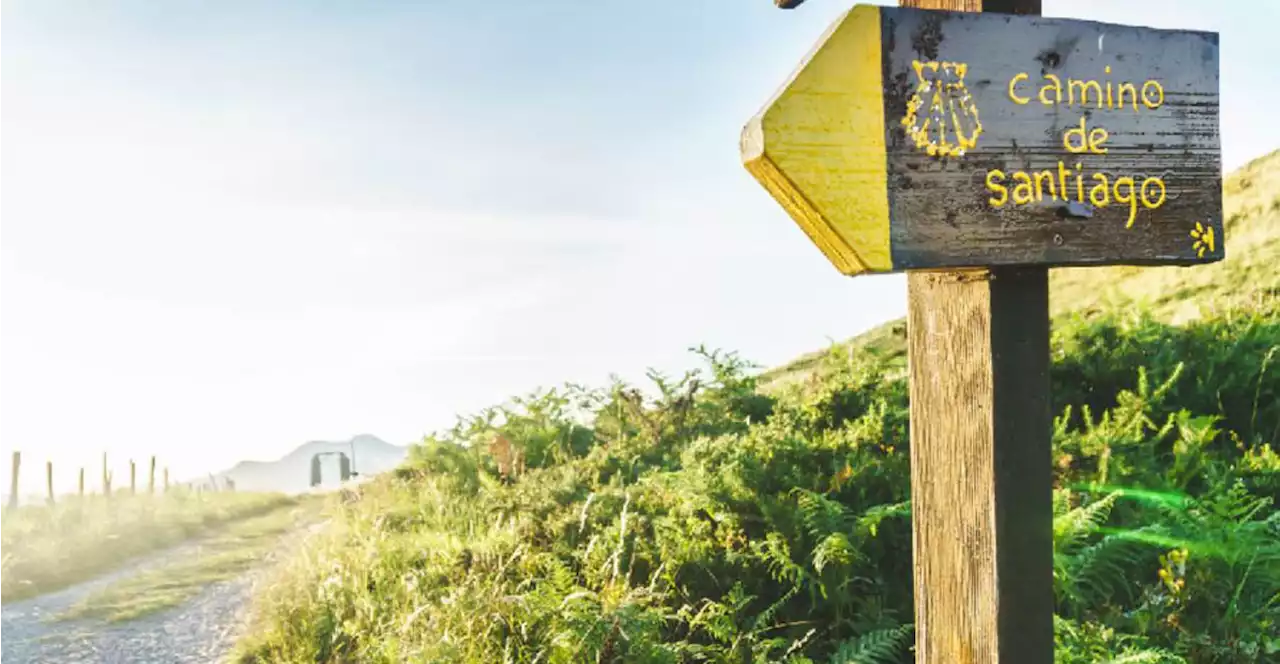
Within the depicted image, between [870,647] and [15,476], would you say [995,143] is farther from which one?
[15,476]

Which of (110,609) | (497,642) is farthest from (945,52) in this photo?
(110,609)

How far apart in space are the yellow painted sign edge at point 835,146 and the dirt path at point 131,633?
22.7 feet

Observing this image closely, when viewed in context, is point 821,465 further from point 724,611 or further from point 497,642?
point 497,642

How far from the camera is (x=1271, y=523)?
16.8 feet

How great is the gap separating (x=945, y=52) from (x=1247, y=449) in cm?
553

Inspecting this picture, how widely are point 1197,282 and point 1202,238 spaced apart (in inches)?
388

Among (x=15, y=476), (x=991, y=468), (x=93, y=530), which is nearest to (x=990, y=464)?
(x=991, y=468)

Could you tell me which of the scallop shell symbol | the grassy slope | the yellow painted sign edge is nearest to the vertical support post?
the scallop shell symbol

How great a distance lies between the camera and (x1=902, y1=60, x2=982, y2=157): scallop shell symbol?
93.8 inches

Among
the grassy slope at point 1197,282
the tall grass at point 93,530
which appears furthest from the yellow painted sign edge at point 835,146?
the tall grass at point 93,530

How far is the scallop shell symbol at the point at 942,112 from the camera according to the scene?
2.38m

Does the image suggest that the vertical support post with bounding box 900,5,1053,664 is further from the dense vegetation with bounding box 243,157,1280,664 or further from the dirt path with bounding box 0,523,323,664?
the dirt path with bounding box 0,523,323,664

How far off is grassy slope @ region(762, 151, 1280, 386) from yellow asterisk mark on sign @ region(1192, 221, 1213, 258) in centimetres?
504

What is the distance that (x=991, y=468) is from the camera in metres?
2.60
